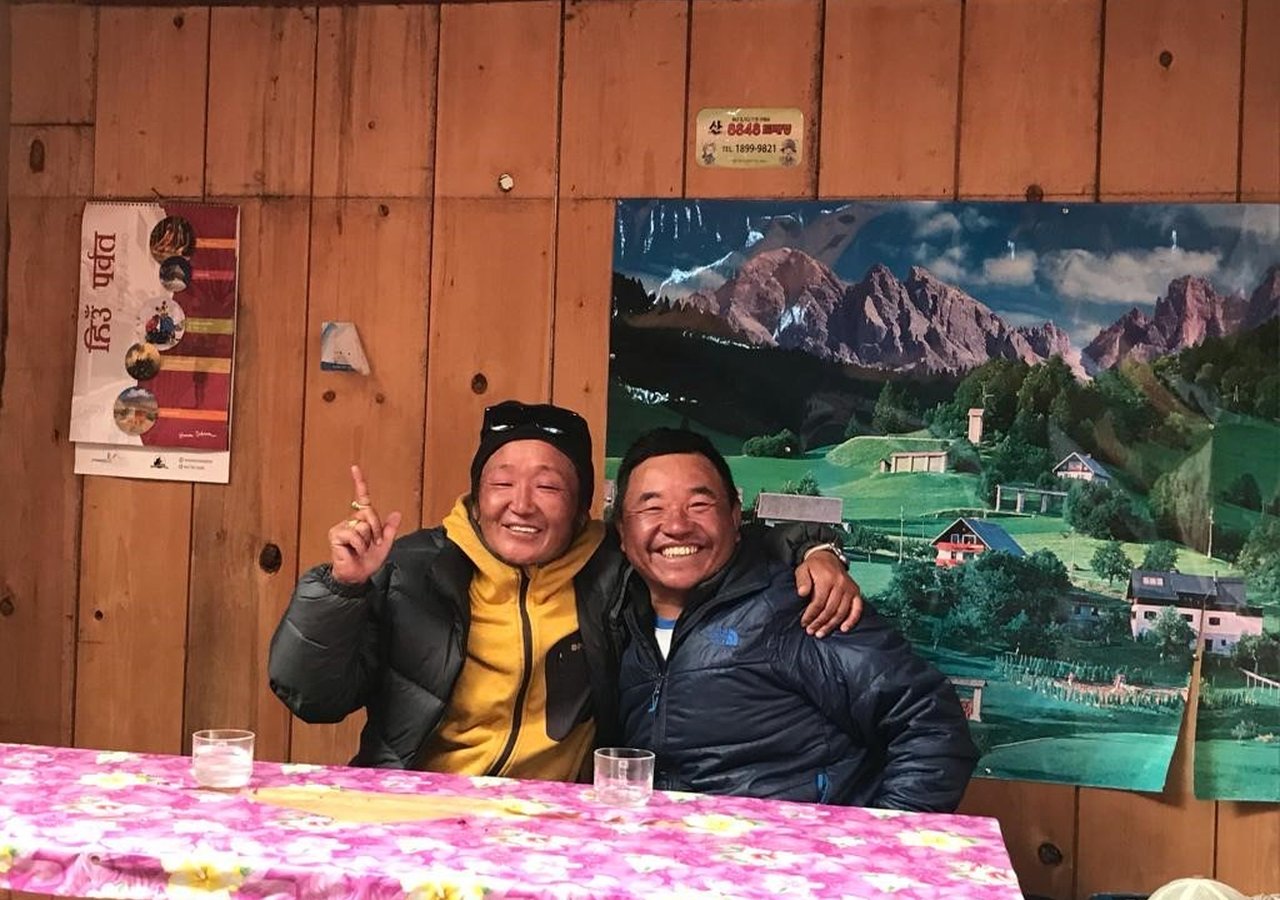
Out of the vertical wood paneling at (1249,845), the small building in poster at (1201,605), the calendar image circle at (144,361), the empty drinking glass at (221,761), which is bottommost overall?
the vertical wood paneling at (1249,845)

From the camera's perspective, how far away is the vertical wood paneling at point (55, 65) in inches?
98.5

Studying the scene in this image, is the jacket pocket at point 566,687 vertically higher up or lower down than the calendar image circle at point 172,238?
lower down

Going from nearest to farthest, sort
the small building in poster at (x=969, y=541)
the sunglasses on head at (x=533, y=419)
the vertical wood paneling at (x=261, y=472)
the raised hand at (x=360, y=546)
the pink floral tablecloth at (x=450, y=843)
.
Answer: the pink floral tablecloth at (x=450, y=843)
the raised hand at (x=360, y=546)
the sunglasses on head at (x=533, y=419)
the small building in poster at (x=969, y=541)
the vertical wood paneling at (x=261, y=472)

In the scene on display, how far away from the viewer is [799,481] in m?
2.26

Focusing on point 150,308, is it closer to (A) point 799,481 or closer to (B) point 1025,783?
(A) point 799,481

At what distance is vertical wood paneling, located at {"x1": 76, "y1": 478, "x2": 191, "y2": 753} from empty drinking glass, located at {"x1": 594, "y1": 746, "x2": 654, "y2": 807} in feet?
4.03

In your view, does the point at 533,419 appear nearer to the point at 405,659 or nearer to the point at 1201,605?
the point at 405,659

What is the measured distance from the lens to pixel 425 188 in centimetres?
239

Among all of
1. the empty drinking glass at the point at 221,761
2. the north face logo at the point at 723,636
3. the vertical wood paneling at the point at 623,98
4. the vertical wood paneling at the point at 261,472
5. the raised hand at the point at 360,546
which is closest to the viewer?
the empty drinking glass at the point at 221,761

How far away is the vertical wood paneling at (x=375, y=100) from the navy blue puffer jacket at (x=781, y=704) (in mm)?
1021

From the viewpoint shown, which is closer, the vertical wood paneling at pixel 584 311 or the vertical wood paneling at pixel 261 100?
the vertical wood paneling at pixel 584 311

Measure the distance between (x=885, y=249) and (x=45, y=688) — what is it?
6.01ft

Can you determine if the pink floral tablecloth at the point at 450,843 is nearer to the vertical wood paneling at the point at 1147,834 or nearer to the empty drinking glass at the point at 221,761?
the empty drinking glass at the point at 221,761

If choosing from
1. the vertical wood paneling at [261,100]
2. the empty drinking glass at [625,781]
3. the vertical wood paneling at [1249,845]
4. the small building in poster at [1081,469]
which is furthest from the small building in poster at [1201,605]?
the vertical wood paneling at [261,100]
